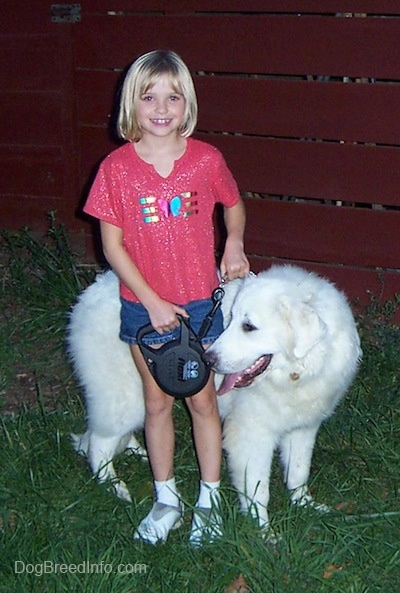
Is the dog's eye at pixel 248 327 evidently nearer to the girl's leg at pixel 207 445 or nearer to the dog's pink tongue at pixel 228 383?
the dog's pink tongue at pixel 228 383

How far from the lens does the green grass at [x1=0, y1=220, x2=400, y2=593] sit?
292cm

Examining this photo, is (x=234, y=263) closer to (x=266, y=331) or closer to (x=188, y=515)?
(x=266, y=331)

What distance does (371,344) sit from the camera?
4.64 meters

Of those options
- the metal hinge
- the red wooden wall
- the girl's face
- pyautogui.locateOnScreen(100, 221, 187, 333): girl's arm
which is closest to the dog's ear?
pyautogui.locateOnScreen(100, 221, 187, 333): girl's arm

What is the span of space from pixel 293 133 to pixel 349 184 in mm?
476

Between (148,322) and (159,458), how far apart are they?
614 mm

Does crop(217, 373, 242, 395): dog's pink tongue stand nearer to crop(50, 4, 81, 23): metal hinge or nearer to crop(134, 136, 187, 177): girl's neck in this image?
crop(134, 136, 187, 177): girl's neck

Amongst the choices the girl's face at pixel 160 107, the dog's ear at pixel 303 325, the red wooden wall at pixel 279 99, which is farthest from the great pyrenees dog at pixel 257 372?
the red wooden wall at pixel 279 99

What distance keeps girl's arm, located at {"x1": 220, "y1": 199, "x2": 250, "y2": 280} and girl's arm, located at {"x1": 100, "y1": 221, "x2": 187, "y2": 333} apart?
26cm

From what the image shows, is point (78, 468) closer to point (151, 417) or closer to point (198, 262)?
point (151, 417)

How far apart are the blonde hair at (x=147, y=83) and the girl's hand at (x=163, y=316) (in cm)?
63

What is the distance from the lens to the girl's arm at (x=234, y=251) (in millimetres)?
3135

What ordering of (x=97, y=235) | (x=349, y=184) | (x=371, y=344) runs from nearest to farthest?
1. (x=371, y=344)
2. (x=349, y=184)
3. (x=97, y=235)

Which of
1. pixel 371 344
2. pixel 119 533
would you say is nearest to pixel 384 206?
pixel 371 344
